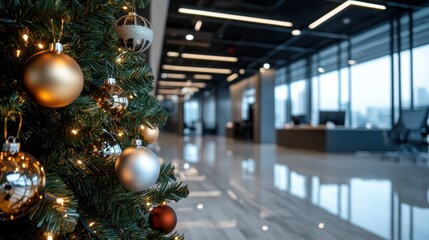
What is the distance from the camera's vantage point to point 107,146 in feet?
3.12

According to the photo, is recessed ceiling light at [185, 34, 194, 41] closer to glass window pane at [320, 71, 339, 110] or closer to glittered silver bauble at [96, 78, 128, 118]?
glass window pane at [320, 71, 339, 110]

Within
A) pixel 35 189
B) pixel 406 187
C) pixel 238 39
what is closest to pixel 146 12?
pixel 35 189

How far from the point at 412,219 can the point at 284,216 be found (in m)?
1.01

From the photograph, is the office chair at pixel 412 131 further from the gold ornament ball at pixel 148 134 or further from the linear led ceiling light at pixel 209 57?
the gold ornament ball at pixel 148 134

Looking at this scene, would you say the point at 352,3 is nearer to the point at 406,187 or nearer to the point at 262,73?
the point at 406,187

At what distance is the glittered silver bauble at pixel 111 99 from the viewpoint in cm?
86

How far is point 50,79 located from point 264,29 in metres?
8.48

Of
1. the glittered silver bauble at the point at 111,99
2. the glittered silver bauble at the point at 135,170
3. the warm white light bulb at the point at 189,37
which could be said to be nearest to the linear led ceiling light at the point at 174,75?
the warm white light bulb at the point at 189,37

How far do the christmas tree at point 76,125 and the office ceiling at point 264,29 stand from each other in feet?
20.0

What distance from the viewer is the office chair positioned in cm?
670

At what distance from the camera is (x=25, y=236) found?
726mm

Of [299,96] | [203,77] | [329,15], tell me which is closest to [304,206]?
[329,15]

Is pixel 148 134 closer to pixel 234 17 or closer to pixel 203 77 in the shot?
pixel 234 17

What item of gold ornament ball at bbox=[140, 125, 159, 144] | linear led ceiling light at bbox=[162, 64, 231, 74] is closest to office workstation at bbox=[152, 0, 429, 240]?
linear led ceiling light at bbox=[162, 64, 231, 74]
